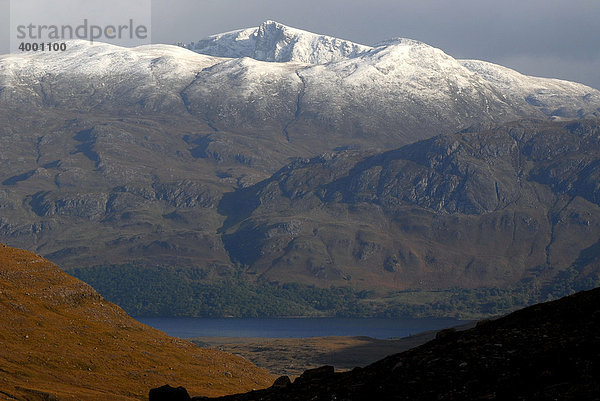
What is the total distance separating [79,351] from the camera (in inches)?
3986

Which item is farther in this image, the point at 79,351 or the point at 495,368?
the point at 79,351

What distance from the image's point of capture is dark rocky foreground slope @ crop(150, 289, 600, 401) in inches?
1166

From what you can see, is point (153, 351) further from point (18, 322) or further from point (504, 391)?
point (504, 391)

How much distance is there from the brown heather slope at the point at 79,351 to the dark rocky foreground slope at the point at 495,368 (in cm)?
4119

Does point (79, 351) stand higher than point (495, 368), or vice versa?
point (495, 368)

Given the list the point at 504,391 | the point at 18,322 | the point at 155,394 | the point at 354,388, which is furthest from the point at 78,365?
the point at 504,391

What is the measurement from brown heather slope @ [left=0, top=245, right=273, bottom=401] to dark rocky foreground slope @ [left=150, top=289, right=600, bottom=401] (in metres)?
41.2

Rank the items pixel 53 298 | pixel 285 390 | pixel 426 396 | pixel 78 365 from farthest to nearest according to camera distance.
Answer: pixel 53 298 → pixel 78 365 → pixel 285 390 → pixel 426 396

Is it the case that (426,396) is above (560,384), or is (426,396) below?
below

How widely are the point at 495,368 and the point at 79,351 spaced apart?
78740 millimetres

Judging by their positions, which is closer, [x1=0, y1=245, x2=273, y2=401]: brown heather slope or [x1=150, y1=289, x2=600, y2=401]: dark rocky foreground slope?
[x1=150, y1=289, x2=600, y2=401]: dark rocky foreground slope

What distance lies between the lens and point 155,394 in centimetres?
3962

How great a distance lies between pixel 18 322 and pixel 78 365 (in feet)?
34.8

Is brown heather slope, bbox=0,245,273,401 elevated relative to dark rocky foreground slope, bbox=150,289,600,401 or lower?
lower
